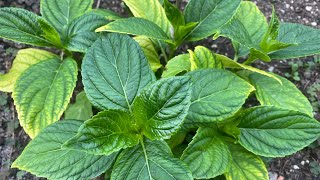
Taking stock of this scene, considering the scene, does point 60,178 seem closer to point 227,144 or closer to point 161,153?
point 161,153

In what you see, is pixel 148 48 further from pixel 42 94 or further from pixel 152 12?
pixel 42 94

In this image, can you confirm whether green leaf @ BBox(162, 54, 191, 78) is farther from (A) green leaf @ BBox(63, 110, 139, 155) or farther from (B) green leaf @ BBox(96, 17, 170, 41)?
(A) green leaf @ BBox(63, 110, 139, 155)

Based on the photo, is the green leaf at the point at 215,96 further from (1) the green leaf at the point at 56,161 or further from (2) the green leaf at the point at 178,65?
(1) the green leaf at the point at 56,161

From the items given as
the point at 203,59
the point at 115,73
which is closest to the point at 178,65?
the point at 203,59

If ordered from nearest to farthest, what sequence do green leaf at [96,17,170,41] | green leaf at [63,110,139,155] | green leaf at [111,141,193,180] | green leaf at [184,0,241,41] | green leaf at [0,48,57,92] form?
green leaf at [63,110,139,155], green leaf at [111,141,193,180], green leaf at [96,17,170,41], green leaf at [184,0,241,41], green leaf at [0,48,57,92]

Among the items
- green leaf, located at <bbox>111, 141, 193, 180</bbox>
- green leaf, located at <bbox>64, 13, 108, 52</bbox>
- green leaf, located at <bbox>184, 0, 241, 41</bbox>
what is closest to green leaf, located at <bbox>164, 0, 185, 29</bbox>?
green leaf, located at <bbox>184, 0, 241, 41</bbox>

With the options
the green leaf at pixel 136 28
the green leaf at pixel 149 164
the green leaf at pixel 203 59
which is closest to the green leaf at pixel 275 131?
the green leaf at pixel 203 59
